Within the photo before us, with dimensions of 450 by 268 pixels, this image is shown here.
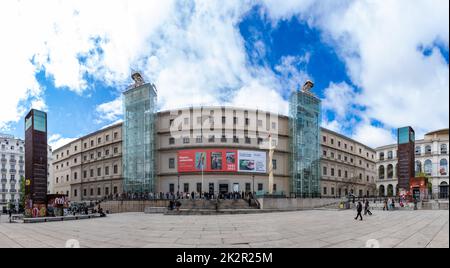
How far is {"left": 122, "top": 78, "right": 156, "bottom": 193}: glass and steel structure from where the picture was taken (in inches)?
1823

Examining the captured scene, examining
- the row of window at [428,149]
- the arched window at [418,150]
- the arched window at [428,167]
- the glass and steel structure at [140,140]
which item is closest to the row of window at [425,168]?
the arched window at [428,167]

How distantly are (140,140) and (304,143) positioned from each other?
27.0m

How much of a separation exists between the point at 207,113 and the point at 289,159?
17.3 m

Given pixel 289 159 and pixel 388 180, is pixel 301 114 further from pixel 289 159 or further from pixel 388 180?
pixel 388 180

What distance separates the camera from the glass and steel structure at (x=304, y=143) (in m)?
48.9

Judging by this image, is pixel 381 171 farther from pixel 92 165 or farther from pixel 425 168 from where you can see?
pixel 92 165

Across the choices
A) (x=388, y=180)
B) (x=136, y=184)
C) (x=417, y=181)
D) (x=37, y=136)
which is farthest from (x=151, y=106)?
(x=388, y=180)

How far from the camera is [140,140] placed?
47125 millimetres

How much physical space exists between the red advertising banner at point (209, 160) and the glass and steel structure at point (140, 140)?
219 inches

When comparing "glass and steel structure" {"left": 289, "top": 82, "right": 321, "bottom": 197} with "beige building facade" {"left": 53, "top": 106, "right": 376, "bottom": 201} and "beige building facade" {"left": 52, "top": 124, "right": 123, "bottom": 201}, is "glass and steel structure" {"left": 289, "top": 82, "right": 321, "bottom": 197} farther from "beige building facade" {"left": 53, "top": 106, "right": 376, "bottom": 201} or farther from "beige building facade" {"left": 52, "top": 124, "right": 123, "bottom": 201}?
"beige building facade" {"left": 52, "top": 124, "right": 123, "bottom": 201}

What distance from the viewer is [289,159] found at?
51562mm

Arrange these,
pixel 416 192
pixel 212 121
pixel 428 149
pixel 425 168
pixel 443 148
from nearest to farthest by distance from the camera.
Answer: pixel 416 192, pixel 212 121, pixel 443 148, pixel 428 149, pixel 425 168

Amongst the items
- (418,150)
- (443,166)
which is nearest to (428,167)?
(443,166)

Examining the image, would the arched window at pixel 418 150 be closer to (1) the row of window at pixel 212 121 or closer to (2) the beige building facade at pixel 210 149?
(2) the beige building facade at pixel 210 149
